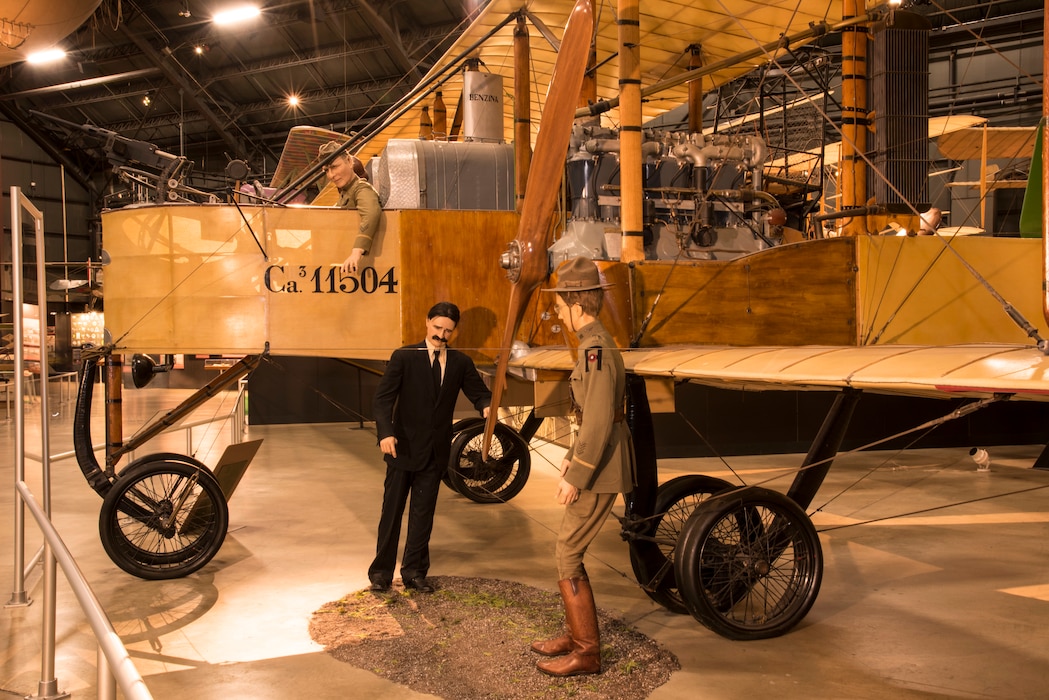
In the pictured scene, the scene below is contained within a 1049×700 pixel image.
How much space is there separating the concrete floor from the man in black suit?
0.39 m

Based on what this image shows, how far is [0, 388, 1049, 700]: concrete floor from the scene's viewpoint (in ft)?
11.3

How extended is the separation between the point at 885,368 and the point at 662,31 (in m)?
5.68

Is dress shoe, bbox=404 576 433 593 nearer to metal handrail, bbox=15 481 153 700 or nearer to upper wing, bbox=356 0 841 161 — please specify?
metal handrail, bbox=15 481 153 700

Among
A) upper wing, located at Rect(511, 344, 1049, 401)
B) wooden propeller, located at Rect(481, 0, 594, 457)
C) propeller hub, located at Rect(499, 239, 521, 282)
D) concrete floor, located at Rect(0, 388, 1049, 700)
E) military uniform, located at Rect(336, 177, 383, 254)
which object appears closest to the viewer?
upper wing, located at Rect(511, 344, 1049, 401)

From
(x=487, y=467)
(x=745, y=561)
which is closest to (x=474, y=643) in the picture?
(x=745, y=561)

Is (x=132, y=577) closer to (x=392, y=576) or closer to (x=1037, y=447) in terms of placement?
(x=392, y=576)

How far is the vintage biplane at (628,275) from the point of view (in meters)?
4.23

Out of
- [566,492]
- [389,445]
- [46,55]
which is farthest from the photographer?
[46,55]

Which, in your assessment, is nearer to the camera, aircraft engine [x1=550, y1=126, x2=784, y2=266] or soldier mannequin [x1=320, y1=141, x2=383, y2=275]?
soldier mannequin [x1=320, y1=141, x2=383, y2=275]

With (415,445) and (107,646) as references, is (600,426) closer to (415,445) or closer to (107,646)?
(415,445)

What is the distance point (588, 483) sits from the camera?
3393 millimetres

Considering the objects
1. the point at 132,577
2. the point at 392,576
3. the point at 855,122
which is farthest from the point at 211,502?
the point at 855,122

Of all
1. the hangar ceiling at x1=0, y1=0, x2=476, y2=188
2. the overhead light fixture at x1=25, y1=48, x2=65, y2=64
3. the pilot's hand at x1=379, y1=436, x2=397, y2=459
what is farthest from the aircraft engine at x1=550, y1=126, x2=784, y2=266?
the hangar ceiling at x1=0, y1=0, x2=476, y2=188

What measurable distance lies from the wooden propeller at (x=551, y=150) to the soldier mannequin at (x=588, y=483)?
789 millimetres
